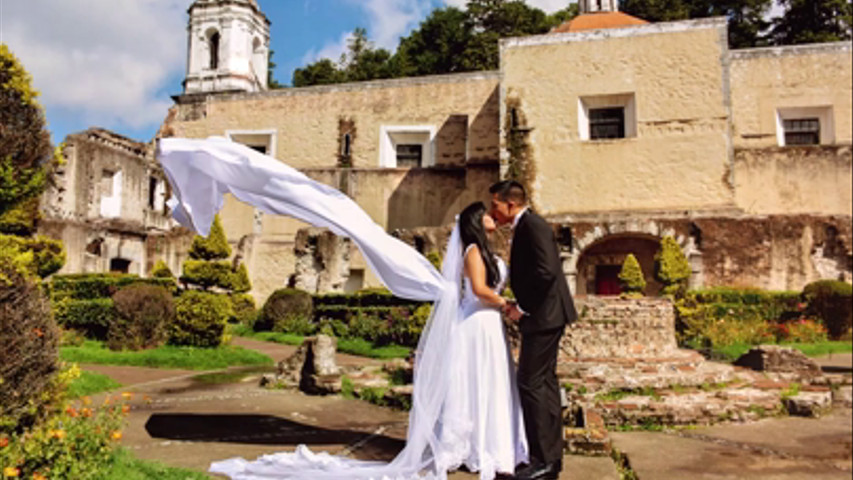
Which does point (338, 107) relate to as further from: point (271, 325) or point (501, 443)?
point (501, 443)

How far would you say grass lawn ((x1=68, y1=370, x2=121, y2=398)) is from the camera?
6852 millimetres

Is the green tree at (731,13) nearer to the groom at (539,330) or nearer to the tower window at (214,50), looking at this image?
the tower window at (214,50)

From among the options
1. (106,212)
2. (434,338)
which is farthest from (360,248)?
(106,212)

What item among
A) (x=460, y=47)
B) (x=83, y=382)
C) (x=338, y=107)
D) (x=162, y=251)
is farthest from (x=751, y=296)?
(x=460, y=47)

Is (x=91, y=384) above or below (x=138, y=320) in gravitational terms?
below

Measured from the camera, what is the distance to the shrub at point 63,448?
3.24 m

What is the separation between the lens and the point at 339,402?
7.00 m

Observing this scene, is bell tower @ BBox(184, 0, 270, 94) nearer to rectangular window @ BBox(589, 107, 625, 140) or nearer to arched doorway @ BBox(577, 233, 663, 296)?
rectangular window @ BBox(589, 107, 625, 140)

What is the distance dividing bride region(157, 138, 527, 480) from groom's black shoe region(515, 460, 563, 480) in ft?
0.30

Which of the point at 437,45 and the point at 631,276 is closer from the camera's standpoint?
the point at 631,276

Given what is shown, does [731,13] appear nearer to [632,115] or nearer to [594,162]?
[632,115]

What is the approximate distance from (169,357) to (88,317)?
3.72 m

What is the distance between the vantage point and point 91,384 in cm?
719

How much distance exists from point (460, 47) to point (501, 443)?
34867mm
